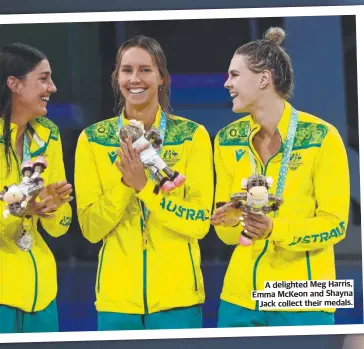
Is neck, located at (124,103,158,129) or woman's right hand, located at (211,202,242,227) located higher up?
neck, located at (124,103,158,129)

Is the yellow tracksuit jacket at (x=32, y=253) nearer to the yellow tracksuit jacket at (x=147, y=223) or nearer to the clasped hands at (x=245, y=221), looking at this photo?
the yellow tracksuit jacket at (x=147, y=223)

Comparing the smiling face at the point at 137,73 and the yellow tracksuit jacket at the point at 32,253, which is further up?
the smiling face at the point at 137,73

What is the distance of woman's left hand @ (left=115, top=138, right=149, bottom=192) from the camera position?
2.00m

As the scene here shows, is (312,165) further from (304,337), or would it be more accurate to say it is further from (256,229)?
(304,337)

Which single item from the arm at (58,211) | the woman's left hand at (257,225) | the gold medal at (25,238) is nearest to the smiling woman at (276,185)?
the woman's left hand at (257,225)

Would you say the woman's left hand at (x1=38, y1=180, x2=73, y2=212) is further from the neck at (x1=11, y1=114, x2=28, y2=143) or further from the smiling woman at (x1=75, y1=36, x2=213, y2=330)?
the neck at (x1=11, y1=114, x2=28, y2=143)

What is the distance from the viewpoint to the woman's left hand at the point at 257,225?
1993 millimetres

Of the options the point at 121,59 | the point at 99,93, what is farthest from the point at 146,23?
the point at 99,93

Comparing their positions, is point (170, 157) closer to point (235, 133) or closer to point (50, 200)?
point (235, 133)

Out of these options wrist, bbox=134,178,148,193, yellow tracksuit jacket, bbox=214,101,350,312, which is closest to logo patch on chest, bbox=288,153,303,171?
yellow tracksuit jacket, bbox=214,101,350,312

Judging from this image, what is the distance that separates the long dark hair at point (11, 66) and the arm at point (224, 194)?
66cm

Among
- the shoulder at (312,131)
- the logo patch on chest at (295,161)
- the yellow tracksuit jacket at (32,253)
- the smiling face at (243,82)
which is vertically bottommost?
the yellow tracksuit jacket at (32,253)

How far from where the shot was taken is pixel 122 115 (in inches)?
80.7

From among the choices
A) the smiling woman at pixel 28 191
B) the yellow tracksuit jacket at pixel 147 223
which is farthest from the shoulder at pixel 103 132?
the smiling woman at pixel 28 191
